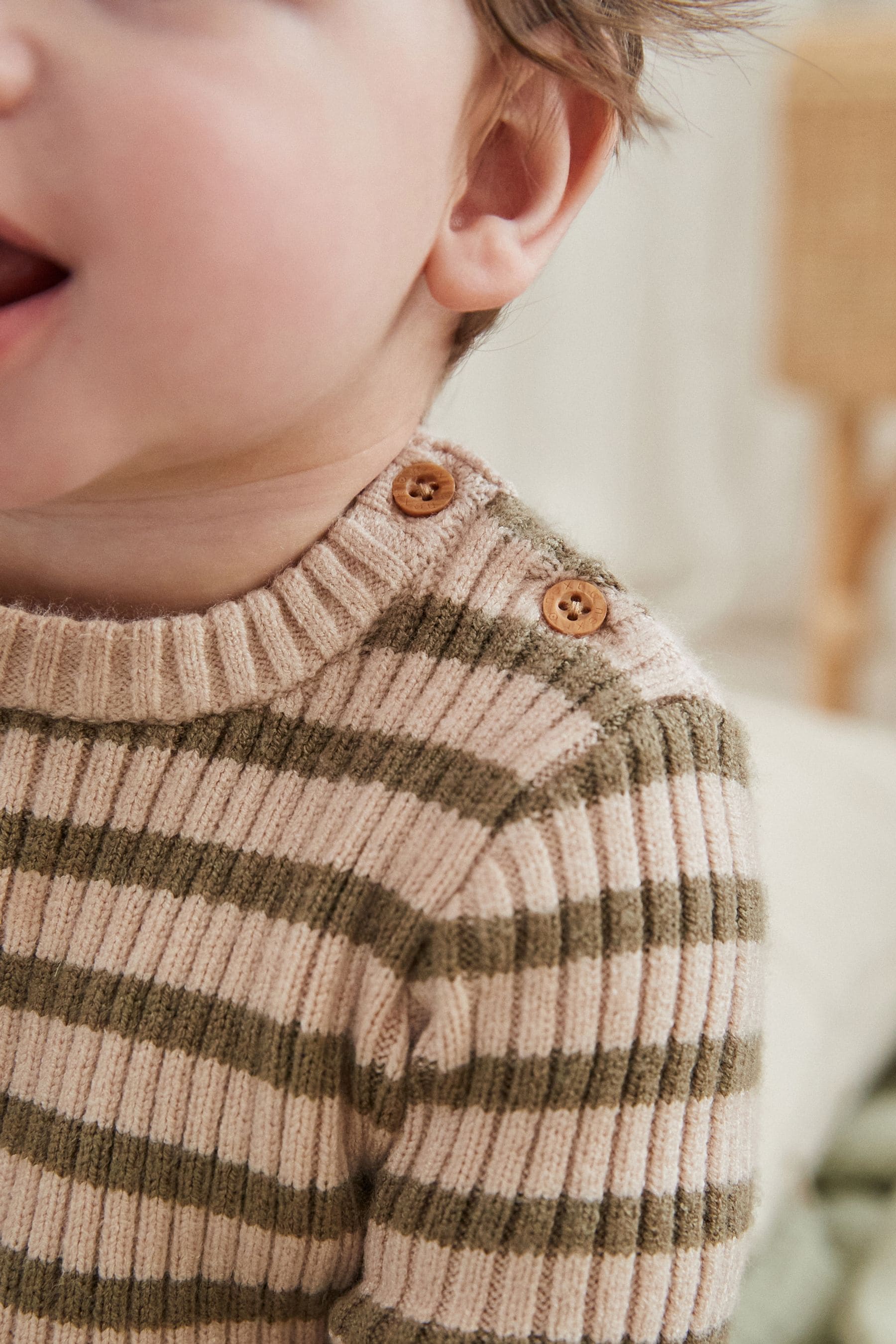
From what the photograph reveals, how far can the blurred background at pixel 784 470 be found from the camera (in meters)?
0.94

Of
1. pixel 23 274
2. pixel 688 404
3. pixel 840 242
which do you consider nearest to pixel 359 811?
pixel 23 274

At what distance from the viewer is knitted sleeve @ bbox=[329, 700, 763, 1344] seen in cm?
49

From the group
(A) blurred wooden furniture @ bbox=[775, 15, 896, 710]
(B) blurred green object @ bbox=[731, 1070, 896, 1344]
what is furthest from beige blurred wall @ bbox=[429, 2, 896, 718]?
(B) blurred green object @ bbox=[731, 1070, 896, 1344]

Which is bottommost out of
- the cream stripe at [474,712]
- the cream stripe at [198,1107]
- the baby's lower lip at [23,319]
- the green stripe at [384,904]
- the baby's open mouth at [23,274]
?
the cream stripe at [198,1107]

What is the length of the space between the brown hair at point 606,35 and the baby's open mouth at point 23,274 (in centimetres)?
17

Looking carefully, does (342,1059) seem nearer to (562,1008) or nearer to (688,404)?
(562,1008)

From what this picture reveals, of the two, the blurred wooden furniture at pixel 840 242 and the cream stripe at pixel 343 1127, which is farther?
the blurred wooden furniture at pixel 840 242

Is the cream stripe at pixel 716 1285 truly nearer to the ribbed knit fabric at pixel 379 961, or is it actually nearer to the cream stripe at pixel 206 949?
the ribbed knit fabric at pixel 379 961

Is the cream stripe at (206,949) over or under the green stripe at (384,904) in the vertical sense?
under

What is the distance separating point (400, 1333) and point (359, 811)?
7.6 inches

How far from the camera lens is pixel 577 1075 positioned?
0.49 meters

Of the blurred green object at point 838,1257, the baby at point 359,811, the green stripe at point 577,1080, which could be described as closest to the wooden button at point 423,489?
the baby at point 359,811

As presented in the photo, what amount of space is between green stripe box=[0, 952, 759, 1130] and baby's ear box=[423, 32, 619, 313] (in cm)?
28

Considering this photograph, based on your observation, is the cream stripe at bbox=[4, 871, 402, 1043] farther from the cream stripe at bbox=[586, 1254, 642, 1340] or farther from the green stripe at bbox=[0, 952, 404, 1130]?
the cream stripe at bbox=[586, 1254, 642, 1340]
